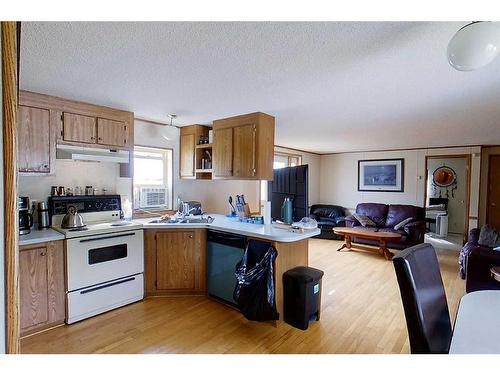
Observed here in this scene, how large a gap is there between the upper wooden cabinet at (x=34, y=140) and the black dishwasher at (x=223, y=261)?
5.76 ft

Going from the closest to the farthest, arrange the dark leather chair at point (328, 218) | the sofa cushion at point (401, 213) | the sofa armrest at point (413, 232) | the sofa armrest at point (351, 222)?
the sofa armrest at point (413, 232)
the sofa cushion at point (401, 213)
the sofa armrest at point (351, 222)
the dark leather chair at point (328, 218)

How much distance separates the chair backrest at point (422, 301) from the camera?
1.14 meters

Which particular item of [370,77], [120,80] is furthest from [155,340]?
[370,77]

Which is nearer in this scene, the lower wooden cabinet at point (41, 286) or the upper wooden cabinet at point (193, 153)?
the lower wooden cabinet at point (41, 286)

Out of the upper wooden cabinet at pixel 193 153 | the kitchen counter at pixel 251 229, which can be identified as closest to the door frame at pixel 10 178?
the kitchen counter at pixel 251 229

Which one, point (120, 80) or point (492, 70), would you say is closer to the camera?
point (492, 70)

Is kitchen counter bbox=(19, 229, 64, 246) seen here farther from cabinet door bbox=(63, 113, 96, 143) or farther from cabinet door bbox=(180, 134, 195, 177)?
cabinet door bbox=(180, 134, 195, 177)

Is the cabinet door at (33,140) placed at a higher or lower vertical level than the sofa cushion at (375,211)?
higher

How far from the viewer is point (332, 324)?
2.53 m

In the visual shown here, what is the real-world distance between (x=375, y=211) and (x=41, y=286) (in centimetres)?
600

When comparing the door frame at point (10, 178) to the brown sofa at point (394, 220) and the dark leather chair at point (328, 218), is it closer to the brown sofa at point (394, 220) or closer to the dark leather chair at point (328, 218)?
the brown sofa at point (394, 220)

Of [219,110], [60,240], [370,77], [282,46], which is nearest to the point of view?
[282,46]

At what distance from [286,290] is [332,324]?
21.5 inches
